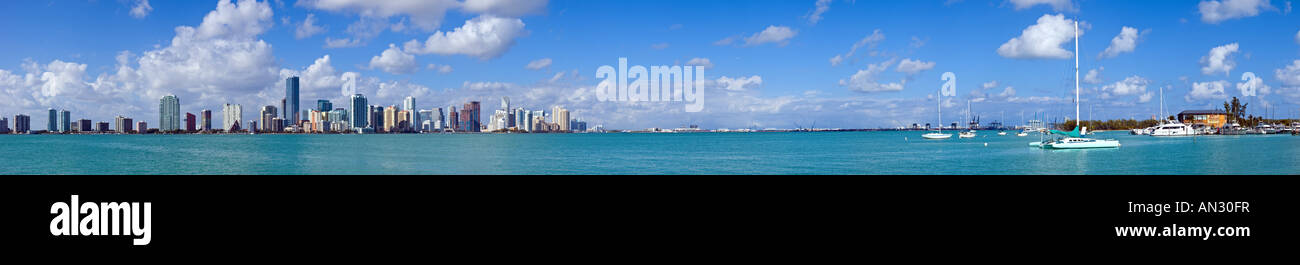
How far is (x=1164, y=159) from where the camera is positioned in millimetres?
46156
